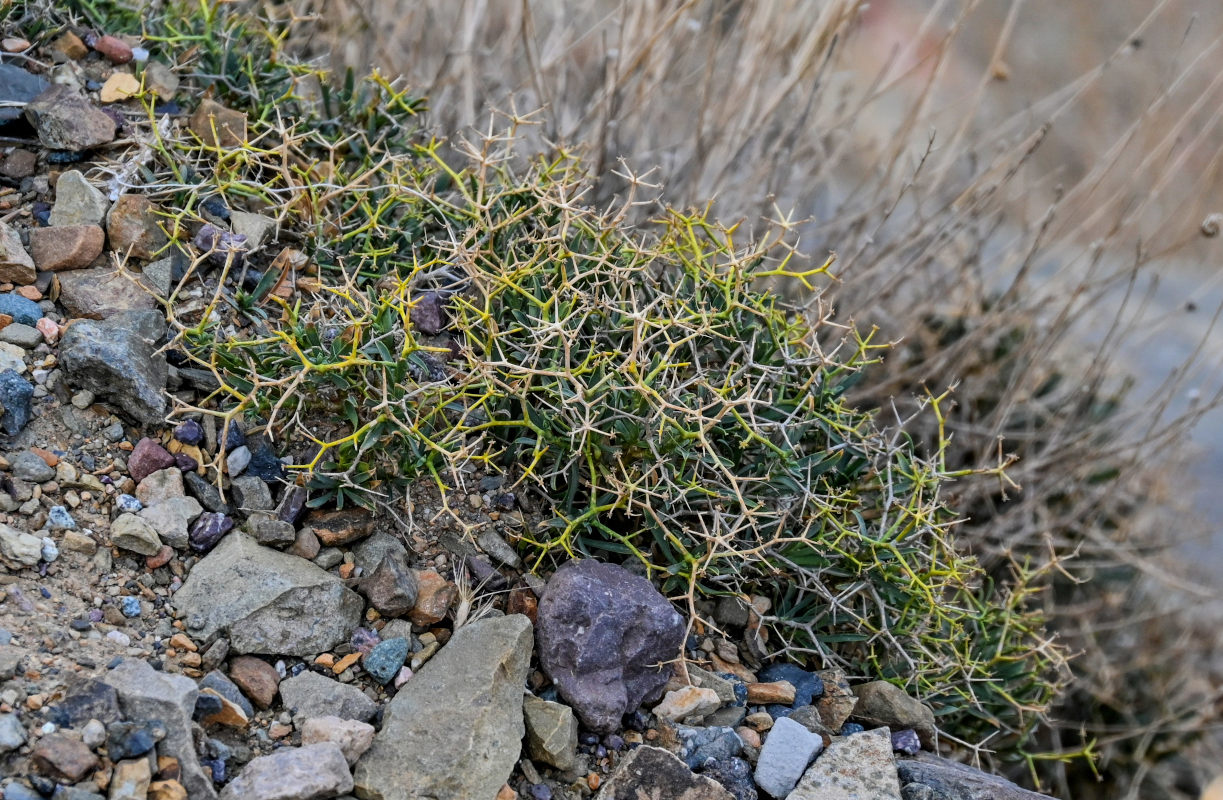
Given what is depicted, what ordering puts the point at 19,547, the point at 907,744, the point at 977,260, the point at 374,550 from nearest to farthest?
the point at 19,547, the point at 374,550, the point at 907,744, the point at 977,260

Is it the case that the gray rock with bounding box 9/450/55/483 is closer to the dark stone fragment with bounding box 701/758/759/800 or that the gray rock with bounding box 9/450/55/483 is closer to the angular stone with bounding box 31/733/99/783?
the angular stone with bounding box 31/733/99/783

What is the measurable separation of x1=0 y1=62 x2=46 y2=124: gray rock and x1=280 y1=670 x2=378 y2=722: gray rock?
56.3 inches

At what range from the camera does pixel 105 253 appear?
210 cm

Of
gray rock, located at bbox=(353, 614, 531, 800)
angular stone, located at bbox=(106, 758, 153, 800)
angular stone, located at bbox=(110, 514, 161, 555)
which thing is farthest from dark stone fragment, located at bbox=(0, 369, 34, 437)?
gray rock, located at bbox=(353, 614, 531, 800)

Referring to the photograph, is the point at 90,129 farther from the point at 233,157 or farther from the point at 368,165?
the point at 368,165

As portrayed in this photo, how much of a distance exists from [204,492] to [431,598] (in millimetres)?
473

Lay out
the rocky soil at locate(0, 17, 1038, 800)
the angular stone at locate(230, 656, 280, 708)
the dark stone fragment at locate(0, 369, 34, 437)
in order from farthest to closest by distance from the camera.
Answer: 1. the dark stone fragment at locate(0, 369, 34, 437)
2. the angular stone at locate(230, 656, 280, 708)
3. the rocky soil at locate(0, 17, 1038, 800)

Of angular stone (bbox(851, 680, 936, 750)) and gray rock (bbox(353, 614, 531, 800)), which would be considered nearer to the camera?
gray rock (bbox(353, 614, 531, 800))

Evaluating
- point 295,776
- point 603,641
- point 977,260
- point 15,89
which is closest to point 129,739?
point 295,776

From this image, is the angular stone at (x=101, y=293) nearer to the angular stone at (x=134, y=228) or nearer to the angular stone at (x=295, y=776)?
the angular stone at (x=134, y=228)

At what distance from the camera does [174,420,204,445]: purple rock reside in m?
1.90

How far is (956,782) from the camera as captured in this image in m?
1.88

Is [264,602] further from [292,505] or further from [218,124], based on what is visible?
[218,124]

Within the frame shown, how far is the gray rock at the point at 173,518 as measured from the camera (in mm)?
1803
